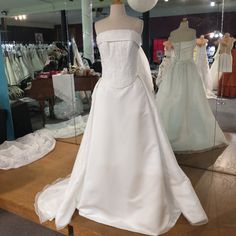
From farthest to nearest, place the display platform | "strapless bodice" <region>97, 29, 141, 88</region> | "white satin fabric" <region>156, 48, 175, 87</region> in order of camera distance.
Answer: "white satin fabric" <region>156, 48, 175, 87</region>, the display platform, "strapless bodice" <region>97, 29, 141, 88</region>

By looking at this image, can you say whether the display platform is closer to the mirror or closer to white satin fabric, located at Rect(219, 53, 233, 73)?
the mirror

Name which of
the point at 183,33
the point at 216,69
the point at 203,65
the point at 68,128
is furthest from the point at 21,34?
the point at 216,69

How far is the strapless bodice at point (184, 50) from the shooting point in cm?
233

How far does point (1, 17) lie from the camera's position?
3084mm

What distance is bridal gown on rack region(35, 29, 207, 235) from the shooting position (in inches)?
58.2

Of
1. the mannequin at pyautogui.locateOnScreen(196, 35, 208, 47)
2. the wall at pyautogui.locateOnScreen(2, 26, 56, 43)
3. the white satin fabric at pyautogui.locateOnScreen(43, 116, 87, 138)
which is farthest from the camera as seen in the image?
the white satin fabric at pyautogui.locateOnScreen(43, 116, 87, 138)

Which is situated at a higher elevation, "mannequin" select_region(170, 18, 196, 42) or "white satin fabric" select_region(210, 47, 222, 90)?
"mannequin" select_region(170, 18, 196, 42)

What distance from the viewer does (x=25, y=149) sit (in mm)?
2789

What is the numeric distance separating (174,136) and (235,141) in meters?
0.60

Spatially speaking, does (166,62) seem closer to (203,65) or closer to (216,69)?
(203,65)

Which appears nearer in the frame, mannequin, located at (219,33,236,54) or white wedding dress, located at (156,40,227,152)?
mannequin, located at (219,33,236,54)

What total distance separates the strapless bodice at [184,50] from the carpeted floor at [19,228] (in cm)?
181

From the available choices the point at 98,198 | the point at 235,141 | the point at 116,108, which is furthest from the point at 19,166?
the point at 235,141

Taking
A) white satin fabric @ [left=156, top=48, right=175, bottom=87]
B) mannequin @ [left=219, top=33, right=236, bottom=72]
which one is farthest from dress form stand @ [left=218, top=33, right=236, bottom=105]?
white satin fabric @ [left=156, top=48, right=175, bottom=87]
